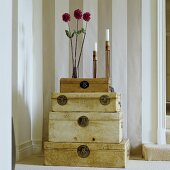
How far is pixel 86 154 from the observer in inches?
105

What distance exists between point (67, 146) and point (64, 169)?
190mm

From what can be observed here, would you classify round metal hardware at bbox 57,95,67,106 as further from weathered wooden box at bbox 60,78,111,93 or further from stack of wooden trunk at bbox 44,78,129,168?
weathered wooden box at bbox 60,78,111,93

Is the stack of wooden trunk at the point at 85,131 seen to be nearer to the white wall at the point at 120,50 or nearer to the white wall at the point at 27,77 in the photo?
the white wall at the point at 27,77

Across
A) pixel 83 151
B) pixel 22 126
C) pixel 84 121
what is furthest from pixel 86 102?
pixel 22 126

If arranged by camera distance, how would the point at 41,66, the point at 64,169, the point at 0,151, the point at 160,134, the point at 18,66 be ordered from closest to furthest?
the point at 0,151, the point at 64,169, the point at 18,66, the point at 160,134, the point at 41,66

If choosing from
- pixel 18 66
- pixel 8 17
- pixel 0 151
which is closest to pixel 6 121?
pixel 0 151

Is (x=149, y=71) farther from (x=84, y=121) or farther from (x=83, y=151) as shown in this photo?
(x=83, y=151)

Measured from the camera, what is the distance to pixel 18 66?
9.72ft

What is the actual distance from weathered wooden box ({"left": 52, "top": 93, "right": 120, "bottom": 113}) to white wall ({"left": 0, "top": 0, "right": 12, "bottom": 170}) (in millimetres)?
2045

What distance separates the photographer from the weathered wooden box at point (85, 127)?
8.71ft

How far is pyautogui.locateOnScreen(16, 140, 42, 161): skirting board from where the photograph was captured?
118 inches

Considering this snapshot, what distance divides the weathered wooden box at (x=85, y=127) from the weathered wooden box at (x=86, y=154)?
0.05 meters

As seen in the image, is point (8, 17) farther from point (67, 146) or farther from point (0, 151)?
point (67, 146)

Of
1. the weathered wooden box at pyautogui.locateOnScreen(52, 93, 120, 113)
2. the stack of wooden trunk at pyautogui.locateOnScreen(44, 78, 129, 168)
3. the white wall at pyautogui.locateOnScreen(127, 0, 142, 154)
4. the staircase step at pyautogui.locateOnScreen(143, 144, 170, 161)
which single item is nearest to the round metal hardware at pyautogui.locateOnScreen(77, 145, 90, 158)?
the stack of wooden trunk at pyautogui.locateOnScreen(44, 78, 129, 168)
